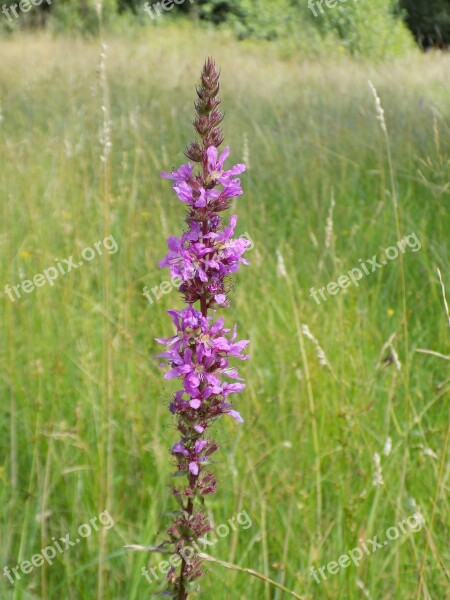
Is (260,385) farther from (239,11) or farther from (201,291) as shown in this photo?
(239,11)

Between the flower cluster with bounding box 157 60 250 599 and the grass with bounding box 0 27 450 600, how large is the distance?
43 cm

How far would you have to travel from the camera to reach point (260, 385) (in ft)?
9.41

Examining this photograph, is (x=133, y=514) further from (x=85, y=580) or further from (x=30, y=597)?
(x=30, y=597)

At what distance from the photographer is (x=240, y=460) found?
2.47 meters

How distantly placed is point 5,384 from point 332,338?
123 cm

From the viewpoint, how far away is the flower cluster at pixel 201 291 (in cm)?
118

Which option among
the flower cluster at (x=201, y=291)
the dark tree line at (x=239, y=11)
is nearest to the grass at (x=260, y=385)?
the flower cluster at (x=201, y=291)

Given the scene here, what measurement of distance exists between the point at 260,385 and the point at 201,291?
169 cm

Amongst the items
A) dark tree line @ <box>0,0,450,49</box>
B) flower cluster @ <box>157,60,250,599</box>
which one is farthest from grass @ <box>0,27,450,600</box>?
dark tree line @ <box>0,0,450,49</box>

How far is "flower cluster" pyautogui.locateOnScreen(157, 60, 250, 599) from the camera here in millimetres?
1181

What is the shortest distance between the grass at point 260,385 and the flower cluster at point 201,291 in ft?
1.41

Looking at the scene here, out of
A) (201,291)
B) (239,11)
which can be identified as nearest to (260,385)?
(201,291)

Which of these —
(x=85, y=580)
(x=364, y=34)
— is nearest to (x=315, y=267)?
(x=85, y=580)

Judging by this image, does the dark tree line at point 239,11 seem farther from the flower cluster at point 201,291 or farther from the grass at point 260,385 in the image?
the flower cluster at point 201,291
